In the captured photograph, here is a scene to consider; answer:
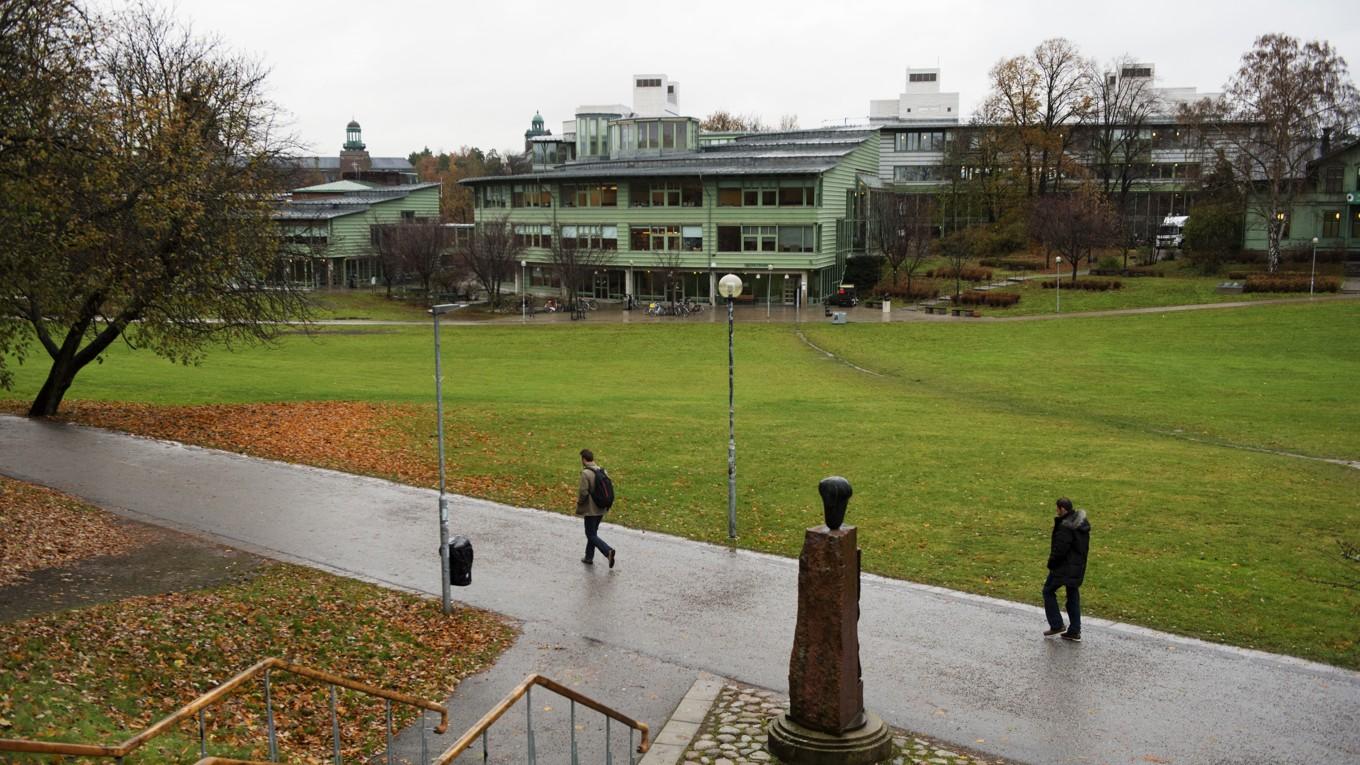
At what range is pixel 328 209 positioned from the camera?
88.4m

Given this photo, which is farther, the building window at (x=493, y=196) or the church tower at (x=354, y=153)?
the church tower at (x=354, y=153)

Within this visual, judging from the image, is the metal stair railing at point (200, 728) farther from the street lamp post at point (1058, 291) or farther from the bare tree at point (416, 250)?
the bare tree at point (416, 250)

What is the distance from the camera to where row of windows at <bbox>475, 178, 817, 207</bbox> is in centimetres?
6650

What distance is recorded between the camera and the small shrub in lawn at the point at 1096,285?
62.3 m

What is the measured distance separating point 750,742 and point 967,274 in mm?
61856

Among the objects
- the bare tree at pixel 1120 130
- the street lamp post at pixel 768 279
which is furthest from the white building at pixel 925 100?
the street lamp post at pixel 768 279

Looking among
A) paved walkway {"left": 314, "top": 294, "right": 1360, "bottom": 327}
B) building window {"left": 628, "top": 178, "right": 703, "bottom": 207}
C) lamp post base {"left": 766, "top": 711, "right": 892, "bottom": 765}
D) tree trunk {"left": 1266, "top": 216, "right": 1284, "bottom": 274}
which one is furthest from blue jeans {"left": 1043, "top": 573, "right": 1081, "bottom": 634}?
tree trunk {"left": 1266, "top": 216, "right": 1284, "bottom": 274}

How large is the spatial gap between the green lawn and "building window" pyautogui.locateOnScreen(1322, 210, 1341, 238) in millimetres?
18055

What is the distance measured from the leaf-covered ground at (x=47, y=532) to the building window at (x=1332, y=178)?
72153 millimetres

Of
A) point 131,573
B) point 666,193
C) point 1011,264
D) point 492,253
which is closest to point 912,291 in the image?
point 1011,264

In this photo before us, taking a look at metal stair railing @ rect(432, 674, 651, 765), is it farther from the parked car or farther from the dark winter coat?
the parked car

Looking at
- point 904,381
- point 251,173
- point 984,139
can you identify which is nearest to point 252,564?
point 251,173

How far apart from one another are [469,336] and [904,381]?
25.5 m

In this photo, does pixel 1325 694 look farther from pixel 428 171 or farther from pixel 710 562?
pixel 428 171
